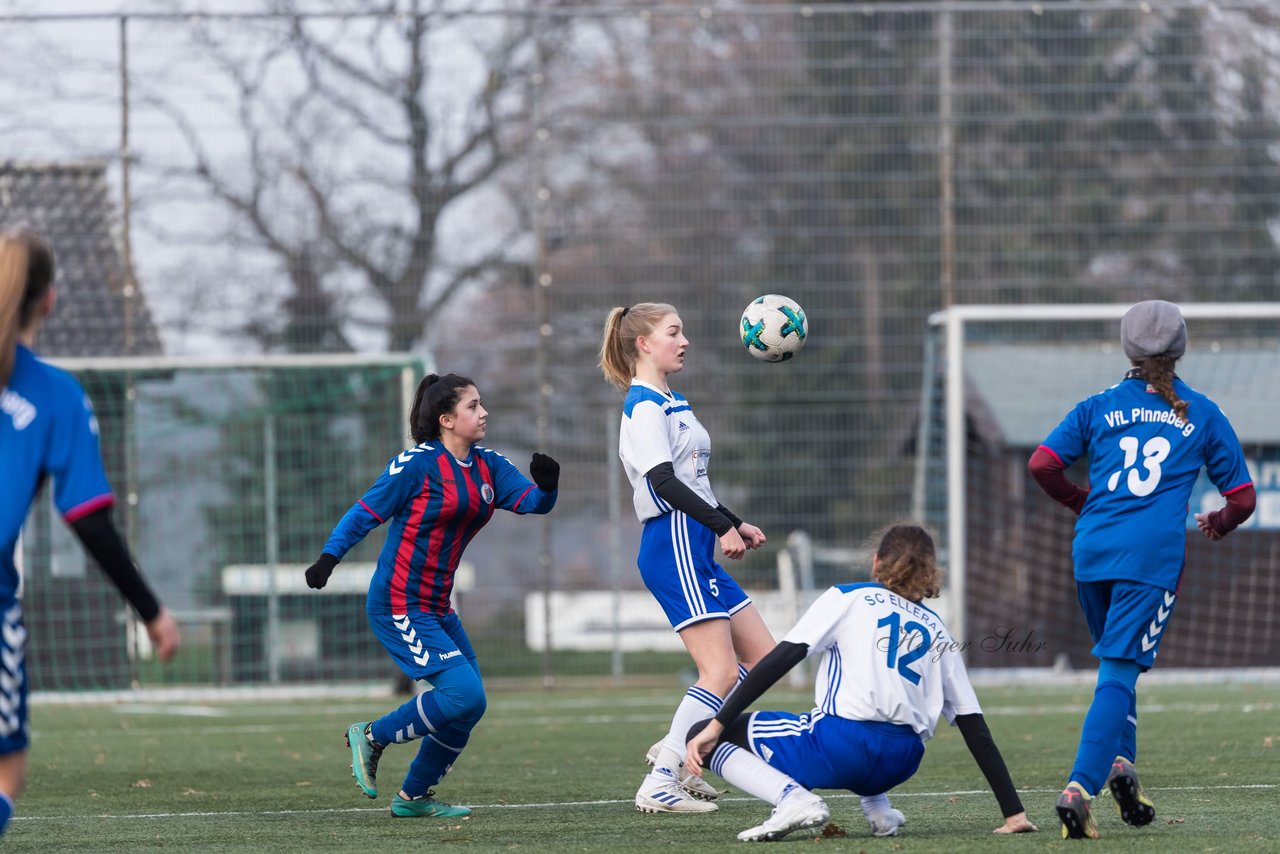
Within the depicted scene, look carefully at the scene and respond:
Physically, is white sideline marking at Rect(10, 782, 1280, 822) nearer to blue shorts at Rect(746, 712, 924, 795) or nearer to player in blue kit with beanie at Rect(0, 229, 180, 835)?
blue shorts at Rect(746, 712, 924, 795)

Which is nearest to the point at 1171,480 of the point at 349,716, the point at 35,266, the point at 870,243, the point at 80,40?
the point at 35,266

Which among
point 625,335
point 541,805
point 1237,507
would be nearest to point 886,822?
point 1237,507

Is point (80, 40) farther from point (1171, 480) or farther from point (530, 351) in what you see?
point (1171, 480)

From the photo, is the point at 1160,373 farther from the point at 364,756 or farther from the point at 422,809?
the point at 364,756

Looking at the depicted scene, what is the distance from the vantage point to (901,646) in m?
5.16

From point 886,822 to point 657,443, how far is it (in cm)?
165

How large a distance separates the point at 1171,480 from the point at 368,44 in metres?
10.7

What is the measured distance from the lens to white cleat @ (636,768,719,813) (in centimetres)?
636

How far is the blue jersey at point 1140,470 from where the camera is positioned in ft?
18.0

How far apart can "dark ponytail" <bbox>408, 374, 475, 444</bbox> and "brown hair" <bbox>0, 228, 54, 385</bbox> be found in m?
2.46

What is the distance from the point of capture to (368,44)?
48.6 ft

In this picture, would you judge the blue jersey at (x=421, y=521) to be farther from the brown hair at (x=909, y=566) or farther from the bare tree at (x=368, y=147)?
the bare tree at (x=368, y=147)

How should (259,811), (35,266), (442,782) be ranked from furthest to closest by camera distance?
1. (442,782)
2. (259,811)
3. (35,266)

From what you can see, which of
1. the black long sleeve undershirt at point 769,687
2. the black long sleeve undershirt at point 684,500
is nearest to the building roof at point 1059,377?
the black long sleeve undershirt at point 684,500
